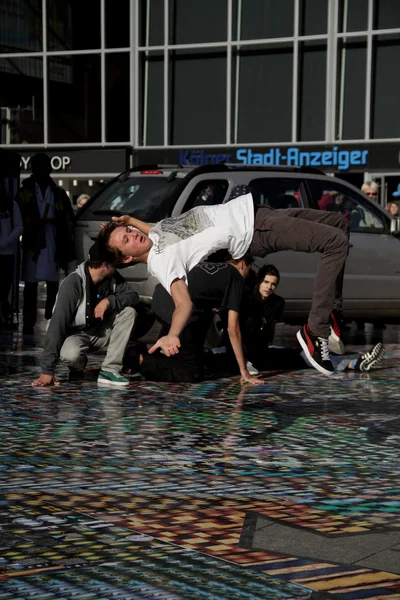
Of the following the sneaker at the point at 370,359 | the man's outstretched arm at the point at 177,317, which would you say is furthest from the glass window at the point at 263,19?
the man's outstretched arm at the point at 177,317

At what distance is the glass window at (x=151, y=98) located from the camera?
3347cm

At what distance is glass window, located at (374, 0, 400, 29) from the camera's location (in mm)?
30203

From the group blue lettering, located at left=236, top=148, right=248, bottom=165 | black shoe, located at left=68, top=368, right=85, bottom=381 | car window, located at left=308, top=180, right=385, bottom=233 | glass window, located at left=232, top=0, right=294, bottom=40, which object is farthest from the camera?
blue lettering, located at left=236, top=148, right=248, bottom=165

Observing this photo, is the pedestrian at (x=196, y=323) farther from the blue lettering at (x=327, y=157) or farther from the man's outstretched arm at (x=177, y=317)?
the blue lettering at (x=327, y=157)

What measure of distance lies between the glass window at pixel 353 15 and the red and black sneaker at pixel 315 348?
2256 cm

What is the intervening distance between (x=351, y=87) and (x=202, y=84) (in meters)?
4.37

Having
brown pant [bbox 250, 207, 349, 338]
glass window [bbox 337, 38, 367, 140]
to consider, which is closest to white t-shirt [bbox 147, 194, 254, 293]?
brown pant [bbox 250, 207, 349, 338]

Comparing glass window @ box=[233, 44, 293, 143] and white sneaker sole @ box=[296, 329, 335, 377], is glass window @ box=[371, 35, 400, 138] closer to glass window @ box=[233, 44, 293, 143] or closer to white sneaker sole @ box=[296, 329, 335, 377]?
glass window @ box=[233, 44, 293, 143]

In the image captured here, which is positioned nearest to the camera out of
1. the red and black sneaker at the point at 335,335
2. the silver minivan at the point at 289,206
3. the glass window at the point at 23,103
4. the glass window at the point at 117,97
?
the red and black sneaker at the point at 335,335

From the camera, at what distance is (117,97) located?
34375 millimetres

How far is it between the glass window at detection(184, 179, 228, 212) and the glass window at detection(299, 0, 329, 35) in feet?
66.1

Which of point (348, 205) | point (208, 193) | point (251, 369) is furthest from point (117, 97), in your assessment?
point (251, 369)

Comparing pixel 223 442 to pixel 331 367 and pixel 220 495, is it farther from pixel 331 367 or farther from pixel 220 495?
pixel 331 367

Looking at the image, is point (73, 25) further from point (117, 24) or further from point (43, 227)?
point (43, 227)
